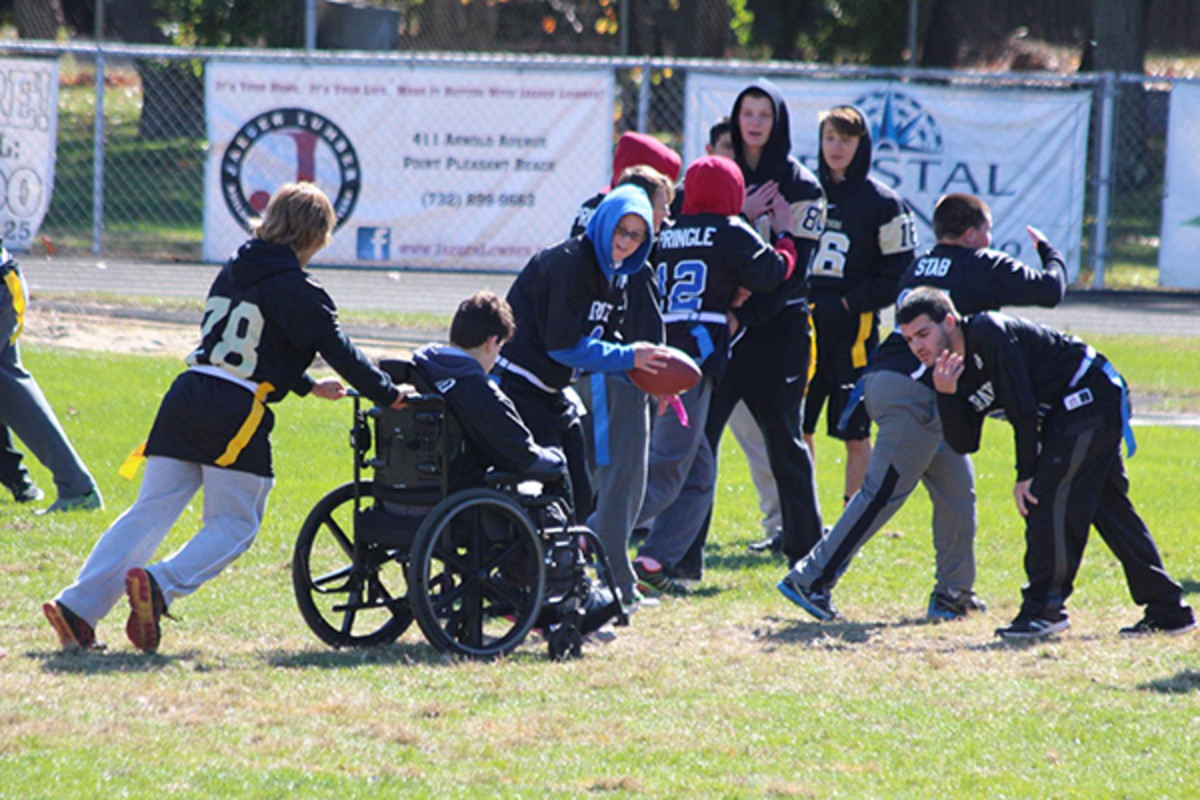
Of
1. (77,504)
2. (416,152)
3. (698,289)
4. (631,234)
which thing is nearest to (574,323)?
(631,234)

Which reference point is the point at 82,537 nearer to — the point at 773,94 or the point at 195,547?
the point at 195,547

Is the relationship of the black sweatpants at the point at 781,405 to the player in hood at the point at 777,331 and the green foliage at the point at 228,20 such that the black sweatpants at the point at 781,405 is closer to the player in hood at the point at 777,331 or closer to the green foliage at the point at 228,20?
the player in hood at the point at 777,331

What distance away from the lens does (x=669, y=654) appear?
Result: 5.98 metres

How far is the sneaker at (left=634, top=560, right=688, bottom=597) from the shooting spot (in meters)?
7.13

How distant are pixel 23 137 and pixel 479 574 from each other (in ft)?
35.2

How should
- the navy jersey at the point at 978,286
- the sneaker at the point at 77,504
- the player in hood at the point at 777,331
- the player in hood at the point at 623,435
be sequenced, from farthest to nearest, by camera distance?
the sneaker at the point at 77,504
the player in hood at the point at 777,331
the navy jersey at the point at 978,286
the player in hood at the point at 623,435

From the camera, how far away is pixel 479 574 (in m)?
5.69

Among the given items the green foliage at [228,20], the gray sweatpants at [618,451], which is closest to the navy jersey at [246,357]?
the gray sweatpants at [618,451]

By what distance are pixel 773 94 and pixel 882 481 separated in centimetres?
194

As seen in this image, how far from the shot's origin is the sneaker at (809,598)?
6.70 meters

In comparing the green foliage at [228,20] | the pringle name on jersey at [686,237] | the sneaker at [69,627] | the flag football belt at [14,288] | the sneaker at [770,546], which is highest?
the green foliage at [228,20]

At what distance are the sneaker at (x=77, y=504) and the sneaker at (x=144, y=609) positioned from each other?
106 inches

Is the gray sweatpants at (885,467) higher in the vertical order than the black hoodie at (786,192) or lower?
lower

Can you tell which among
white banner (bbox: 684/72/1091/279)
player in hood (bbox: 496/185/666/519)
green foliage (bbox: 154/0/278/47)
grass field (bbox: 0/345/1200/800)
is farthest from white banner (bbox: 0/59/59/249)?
green foliage (bbox: 154/0/278/47)
